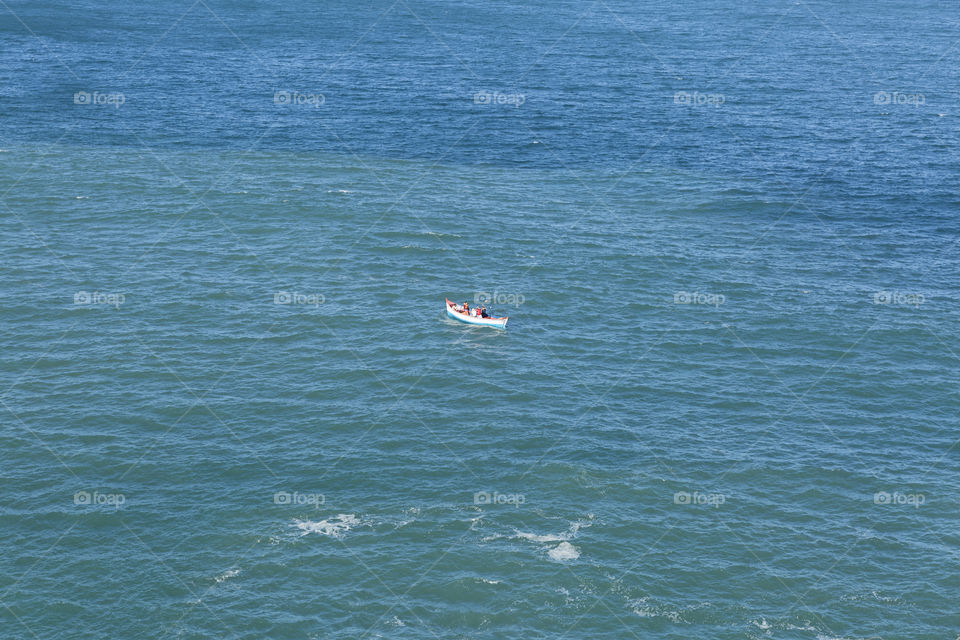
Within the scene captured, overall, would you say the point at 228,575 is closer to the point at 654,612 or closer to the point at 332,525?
the point at 332,525

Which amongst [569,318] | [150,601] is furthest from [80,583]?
[569,318]

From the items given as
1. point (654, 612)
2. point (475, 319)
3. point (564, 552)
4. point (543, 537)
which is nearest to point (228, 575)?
point (543, 537)

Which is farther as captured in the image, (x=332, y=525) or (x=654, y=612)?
(x=332, y=525)

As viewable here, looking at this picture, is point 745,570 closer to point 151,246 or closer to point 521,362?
point 521,362

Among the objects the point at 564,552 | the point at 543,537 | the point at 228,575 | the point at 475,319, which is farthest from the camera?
the point at 475,319

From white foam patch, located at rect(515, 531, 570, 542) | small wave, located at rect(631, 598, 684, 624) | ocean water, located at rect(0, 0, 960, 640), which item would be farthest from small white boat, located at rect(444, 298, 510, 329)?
small wave, located at rect(631, 598, 684, 624)

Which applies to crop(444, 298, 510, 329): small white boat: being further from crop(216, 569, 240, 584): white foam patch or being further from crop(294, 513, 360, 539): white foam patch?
crop(216, 569, 240, 584): white foam patch

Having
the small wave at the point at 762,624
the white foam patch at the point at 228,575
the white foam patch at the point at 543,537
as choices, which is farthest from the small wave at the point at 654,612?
the white foam patch at the point at 228,575
